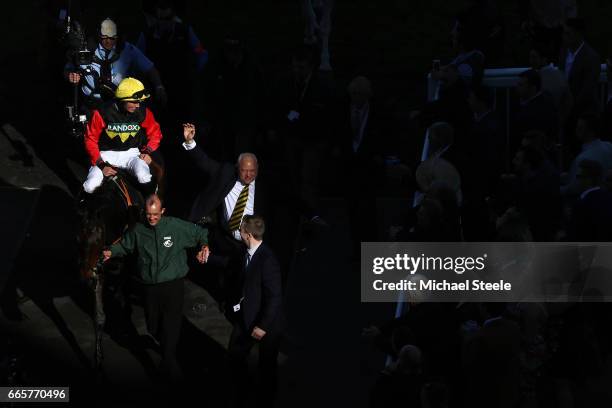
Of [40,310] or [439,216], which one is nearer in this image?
[439,216]

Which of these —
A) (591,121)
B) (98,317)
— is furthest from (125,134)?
(591,121)

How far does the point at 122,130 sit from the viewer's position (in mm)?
15891

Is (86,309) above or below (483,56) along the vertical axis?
below

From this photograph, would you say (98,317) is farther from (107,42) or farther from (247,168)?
(107,42)

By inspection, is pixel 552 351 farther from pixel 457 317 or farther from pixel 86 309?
pixel 86 309

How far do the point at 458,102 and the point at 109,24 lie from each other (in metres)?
4.43

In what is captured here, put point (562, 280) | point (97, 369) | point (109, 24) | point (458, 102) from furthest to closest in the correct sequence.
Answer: point (109, 24)
point (458, 102)
point (97, 369)
point (562, 280)

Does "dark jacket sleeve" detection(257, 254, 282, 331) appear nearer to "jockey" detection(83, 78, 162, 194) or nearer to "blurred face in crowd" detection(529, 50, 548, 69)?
"jockey" detection(83, 78, 162, 194)

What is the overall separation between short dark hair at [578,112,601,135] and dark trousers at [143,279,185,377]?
4.00 metres

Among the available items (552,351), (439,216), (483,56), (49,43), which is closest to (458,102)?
(483,56)

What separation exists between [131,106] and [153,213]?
1.95m

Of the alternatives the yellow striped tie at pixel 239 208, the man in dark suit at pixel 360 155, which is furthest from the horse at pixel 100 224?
the man in dark suit at pixel 360 155

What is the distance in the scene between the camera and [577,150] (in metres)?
15.3

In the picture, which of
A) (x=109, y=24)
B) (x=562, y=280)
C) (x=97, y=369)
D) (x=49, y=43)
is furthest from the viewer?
(x=49, y=43)
